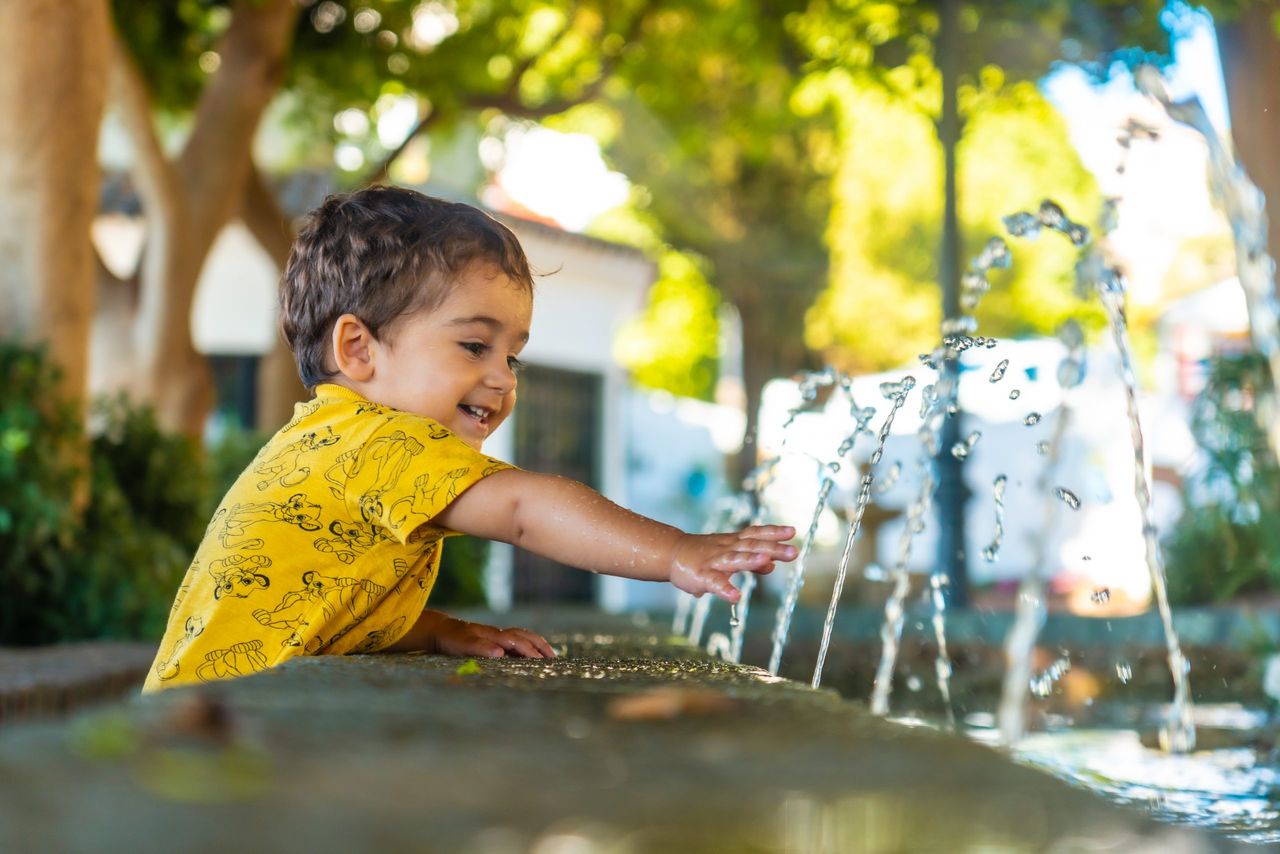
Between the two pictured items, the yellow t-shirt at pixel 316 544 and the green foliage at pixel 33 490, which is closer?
the yellow t-shirt at pixel 316 544

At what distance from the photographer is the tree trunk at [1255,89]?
611cm

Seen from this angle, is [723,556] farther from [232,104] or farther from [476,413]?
[232,104]

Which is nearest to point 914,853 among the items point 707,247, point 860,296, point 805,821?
point 805,821

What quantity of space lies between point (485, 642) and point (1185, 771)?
196 centimetres

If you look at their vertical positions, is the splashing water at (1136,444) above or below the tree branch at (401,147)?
below

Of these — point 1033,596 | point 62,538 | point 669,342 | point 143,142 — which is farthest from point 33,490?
point 669,342

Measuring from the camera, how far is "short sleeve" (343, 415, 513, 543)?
6.03ft

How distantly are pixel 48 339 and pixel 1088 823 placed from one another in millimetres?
5452

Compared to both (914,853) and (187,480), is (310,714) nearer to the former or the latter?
(914,853)

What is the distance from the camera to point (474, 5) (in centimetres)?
985

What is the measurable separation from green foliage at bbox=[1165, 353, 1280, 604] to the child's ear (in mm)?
3888

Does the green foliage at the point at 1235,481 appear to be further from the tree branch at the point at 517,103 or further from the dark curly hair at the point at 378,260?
the tree branch at the point at 517,103

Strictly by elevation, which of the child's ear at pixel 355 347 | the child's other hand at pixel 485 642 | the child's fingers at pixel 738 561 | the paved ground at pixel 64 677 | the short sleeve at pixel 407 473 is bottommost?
the paved ground at pixel 64 677

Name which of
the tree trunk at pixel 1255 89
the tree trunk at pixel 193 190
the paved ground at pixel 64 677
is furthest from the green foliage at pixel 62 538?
the tree trunk at pixel 1255 89
